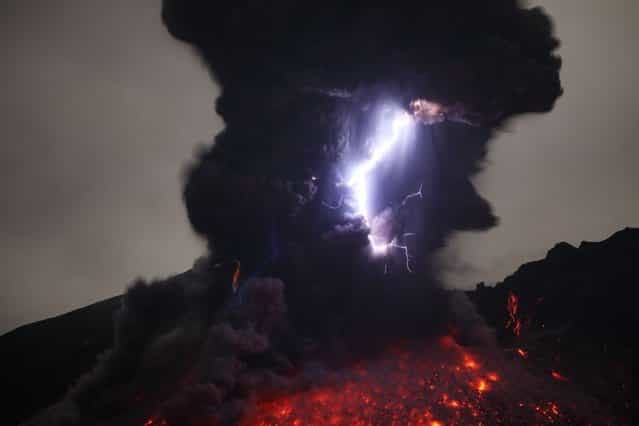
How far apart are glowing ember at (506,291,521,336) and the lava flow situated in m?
7.04

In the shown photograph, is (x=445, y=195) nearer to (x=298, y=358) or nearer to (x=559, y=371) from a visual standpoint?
(x=559, y=371)

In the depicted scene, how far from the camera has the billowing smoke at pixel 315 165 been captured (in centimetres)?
1619

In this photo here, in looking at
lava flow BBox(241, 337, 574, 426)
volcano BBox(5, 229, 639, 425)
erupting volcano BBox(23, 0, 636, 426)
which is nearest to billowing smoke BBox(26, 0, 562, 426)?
erupting volcano BBox(23, 0, 636, 426)

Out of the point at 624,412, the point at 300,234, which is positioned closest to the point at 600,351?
the point at 624,412

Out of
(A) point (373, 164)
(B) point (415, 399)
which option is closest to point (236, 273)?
(A) point (373, 164)

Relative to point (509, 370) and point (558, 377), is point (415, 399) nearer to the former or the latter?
point (509, 370)

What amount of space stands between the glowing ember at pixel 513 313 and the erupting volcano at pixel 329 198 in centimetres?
385

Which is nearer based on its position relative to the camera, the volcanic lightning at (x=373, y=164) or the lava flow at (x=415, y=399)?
the lava flow at (x=415, y=399)

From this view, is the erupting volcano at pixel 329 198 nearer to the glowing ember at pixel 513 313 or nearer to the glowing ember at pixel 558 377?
the glowing ember at pixel 558 377

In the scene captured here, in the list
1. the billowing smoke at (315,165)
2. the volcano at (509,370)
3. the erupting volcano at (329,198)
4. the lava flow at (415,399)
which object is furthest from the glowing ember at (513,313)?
the lava flow at (415,399)

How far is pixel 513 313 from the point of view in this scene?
2277 centimetres

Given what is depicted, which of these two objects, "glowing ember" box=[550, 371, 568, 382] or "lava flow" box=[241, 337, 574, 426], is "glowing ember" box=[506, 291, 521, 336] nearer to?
"glowing ember" box=[550, 371, 568, 382]

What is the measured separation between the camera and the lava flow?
462 inches

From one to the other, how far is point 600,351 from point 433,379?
1255 cm
